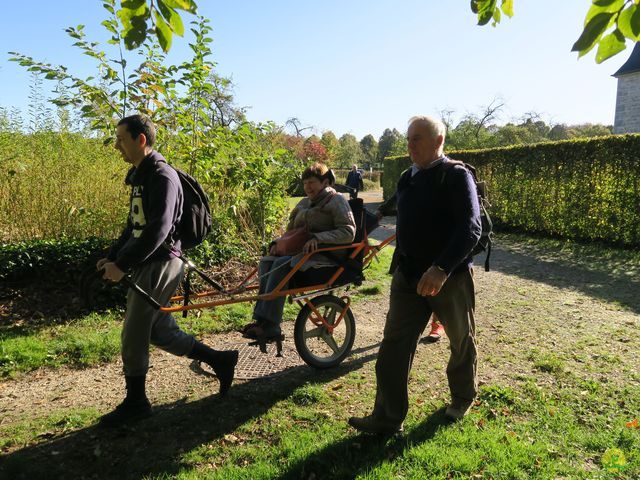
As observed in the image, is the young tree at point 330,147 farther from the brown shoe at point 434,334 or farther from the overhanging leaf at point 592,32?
the overhanging leaf at point 592,32

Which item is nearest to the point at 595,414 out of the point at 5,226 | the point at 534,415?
the point at 534,415

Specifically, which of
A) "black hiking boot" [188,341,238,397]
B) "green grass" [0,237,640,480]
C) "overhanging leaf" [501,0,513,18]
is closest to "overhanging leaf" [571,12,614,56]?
"overhanging leaf" [501,0,513,18]

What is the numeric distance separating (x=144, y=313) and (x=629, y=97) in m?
39.3

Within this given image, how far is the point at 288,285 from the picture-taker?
161 inches

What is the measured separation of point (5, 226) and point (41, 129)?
6.31ft

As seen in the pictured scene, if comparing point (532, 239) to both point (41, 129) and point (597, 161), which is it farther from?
point (41, 129)

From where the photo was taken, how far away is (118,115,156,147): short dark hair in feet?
10.5

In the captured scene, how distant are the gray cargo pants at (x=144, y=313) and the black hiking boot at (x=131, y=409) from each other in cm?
8

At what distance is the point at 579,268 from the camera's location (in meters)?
9.31

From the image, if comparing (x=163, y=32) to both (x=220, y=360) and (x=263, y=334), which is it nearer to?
(x=263, y=334)

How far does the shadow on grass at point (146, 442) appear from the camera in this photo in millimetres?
2854

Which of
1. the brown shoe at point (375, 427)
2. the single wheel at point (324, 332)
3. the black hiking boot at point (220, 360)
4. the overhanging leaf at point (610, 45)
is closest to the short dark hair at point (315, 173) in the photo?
the single wheel at point (324, 332)

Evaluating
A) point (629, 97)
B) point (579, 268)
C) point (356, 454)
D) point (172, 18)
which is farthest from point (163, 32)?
point (629, 97)

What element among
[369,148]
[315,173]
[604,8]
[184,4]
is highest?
[369,148]
